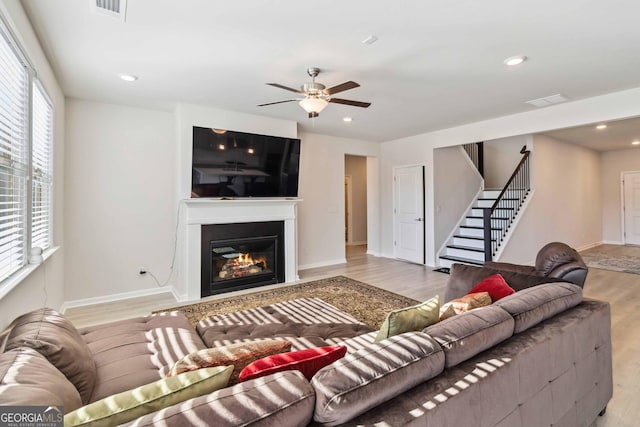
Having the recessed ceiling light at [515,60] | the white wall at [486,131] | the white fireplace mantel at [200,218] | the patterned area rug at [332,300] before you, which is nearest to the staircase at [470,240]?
the white wall at [486,131]

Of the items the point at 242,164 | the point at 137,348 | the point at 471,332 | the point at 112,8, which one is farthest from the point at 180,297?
the point at 471,332

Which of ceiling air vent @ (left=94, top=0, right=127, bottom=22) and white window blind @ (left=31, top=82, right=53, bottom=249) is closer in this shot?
ceiling air vent @ (left=94, top=0, right=127, bottom=22)

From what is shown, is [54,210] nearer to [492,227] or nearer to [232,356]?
[232,356]

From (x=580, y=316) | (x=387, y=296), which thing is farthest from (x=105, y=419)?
(x=387, y=296)

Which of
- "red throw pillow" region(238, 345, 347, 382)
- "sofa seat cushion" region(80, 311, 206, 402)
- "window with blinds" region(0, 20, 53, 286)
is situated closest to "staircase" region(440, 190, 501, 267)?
"sofa seat cushion" region(80, 311, 206, 402)

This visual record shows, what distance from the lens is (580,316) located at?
5.59 feet

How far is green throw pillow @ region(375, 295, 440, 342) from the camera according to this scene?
142cm

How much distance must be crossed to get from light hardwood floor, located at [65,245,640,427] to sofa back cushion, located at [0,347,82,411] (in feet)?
9.16

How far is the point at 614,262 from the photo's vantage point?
A: 20.3 feet

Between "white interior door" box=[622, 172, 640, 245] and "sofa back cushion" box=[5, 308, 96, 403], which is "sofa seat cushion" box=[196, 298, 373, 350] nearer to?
"sofa back cushion" box=[5, 308, 96, 403]

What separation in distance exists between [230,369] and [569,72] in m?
4.23

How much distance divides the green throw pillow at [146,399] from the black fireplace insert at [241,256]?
11.7ft

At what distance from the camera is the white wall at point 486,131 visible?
3929 mm

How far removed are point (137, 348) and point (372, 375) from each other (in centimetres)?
152
